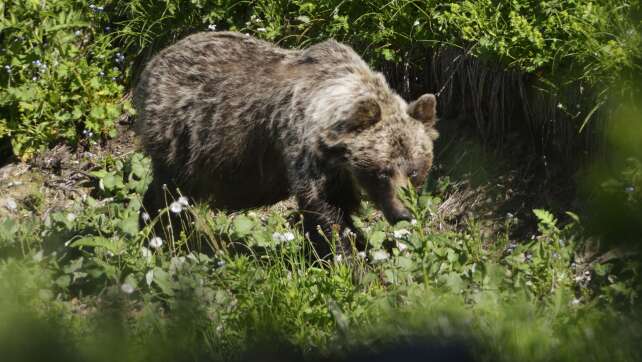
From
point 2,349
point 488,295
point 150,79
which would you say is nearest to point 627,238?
point 2,349

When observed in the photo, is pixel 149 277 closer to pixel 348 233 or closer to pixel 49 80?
pixel 348 233

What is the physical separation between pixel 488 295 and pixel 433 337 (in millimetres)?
1273

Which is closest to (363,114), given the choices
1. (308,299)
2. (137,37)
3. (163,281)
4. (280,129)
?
(280,129)

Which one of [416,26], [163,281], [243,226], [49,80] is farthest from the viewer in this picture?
[49,80]

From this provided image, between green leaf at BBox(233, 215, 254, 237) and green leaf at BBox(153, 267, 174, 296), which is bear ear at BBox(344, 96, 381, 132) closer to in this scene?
green leaf at BBox(233, 215, 254, 237)

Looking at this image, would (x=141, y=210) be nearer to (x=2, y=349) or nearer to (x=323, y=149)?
(x=323, y=149)

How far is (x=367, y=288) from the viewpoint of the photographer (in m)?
4.87

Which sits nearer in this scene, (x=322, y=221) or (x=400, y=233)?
(x=400, y=233)

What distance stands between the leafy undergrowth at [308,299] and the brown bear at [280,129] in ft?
1.01

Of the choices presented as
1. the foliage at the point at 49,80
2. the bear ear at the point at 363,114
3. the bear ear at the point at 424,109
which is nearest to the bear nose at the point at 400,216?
the bear ear at the point at 363,114

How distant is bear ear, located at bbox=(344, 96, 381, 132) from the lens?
Answer: 18.9 ft

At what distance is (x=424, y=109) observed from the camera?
6.05 meters

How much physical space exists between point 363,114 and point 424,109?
18.2 inches

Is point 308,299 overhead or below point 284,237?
below
